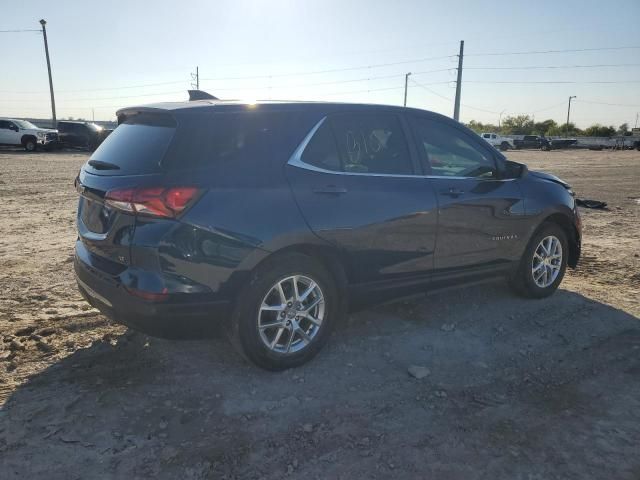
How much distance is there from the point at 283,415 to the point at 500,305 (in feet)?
8.96

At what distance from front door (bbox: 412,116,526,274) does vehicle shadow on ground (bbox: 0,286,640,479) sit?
2.18ft

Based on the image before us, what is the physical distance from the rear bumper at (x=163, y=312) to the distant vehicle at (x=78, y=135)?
2989 cm

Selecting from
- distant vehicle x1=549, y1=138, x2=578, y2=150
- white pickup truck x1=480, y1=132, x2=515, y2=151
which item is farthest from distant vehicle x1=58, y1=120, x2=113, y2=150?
distant vehicle x1=549, y1=138, x2=578, y2=150

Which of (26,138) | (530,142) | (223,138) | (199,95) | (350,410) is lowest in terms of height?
(350,410)

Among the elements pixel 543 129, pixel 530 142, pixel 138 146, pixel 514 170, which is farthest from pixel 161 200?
pixel 543 129

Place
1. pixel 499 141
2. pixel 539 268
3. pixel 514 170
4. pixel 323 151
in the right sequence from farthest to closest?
pixel 499 141 → pixel 539 268 → pixel 514 170 → pixel 323 151

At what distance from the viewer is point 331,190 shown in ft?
11.7

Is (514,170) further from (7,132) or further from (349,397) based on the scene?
(7,132)

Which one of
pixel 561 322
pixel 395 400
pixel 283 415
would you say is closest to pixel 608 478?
pixel 395 400

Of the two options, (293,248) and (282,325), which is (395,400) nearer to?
(282,325)

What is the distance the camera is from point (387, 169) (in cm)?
396

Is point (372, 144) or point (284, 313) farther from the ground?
point (372, 144)

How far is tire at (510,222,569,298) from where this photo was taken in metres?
5.03

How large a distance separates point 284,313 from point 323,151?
1.14 m
